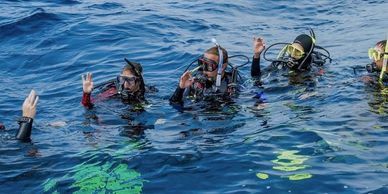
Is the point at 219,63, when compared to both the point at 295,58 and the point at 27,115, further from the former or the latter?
the point at 27,115

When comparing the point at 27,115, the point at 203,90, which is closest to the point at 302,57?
the point at 203,90

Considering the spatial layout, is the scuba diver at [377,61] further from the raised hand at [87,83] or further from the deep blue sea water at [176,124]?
the raised hand at [87,83]

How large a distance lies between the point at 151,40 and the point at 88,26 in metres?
1.96

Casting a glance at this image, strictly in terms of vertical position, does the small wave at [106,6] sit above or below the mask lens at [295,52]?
above

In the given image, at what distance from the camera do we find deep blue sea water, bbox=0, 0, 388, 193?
5766 millimetres

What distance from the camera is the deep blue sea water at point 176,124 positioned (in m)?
5.77

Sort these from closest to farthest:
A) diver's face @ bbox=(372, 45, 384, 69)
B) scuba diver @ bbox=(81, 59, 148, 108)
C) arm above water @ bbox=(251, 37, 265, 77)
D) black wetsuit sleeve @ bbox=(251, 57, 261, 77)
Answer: scuba diver @ bbox=(81, 59, 148, 108) → diver's face @ bbox=(372, 45, 384, 69) → arm above water @ bbox=(251, 37, 265, 77) → black wetsuit sleeve @ bbox=(251, 57, 261, 77)

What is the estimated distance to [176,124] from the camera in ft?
25.2

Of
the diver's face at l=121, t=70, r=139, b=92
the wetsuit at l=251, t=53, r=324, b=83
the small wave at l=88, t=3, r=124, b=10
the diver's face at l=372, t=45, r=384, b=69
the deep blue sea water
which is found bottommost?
the deep blue sea water

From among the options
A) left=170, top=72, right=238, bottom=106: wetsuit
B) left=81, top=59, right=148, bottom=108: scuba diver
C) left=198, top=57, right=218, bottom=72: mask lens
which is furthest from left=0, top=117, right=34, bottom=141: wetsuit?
left=198, top=57, right=218, bottom=72: mask lens

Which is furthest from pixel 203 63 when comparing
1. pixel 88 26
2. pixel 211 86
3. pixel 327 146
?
pixel 88 26

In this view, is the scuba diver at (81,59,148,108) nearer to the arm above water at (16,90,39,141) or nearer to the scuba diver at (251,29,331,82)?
the arm above water at (16,90,39,141)

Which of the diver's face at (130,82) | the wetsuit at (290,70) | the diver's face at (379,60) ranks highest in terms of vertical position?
the diver's face at (379,60)

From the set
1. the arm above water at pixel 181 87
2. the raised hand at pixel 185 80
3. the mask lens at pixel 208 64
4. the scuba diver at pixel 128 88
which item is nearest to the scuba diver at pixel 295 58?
the mask lens at pixel 208 64
